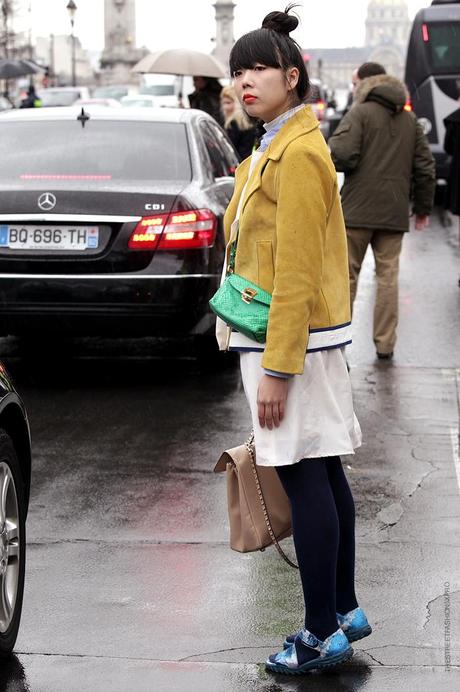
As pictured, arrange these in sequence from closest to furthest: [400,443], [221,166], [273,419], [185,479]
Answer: [273,419] → [185,479] → [400,443] → [221,166]

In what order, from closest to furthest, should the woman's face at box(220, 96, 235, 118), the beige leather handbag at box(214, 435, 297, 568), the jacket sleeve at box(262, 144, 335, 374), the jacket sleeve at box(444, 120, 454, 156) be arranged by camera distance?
the jacket sleeve at box(262, 144, 335, 374), the beige leather handbag at box(214, 435, 297, 568), the jacket sleeve at box(444, 120, 454, 156), the woman's face at box(220, 96, 235, 118)

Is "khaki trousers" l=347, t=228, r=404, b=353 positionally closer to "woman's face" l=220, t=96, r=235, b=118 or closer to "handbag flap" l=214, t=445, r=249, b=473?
"woman's face" l=220, t=96, r=235, b=118

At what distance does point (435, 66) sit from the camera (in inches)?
944

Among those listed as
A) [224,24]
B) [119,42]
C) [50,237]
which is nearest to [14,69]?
[50,237]

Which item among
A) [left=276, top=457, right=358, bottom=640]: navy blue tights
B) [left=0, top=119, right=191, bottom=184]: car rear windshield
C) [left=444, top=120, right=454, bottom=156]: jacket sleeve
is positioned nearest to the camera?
[left=276, top=457, right=358, bottom=640]: navy blue tights

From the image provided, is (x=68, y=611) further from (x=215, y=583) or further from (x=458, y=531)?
(x=458, y=531)

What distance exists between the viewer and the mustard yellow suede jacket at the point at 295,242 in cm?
Result: 382

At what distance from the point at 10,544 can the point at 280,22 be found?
1.71 meters

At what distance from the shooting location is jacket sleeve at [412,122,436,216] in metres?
9.66

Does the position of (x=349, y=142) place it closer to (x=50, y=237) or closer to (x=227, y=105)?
(x=50, y=237)

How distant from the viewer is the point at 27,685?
13.4 ft

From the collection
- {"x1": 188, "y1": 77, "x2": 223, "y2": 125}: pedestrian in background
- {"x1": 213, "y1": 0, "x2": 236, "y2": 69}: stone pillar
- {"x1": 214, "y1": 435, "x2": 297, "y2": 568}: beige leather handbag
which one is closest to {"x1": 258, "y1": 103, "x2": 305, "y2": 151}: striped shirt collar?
{"x1": 214, "y1": 435, "x2": 297, "y2": 568}: beige leather handbag

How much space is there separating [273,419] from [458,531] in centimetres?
194

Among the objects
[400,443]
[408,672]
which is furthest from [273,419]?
[400,443]
